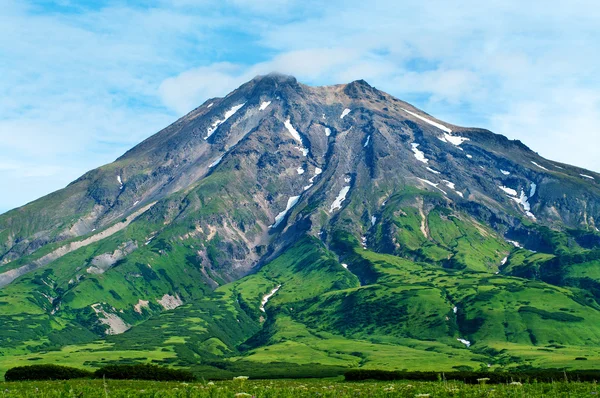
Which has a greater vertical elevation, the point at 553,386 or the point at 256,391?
the point at 256,391

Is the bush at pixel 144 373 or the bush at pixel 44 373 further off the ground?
the bush at pixel 44 373

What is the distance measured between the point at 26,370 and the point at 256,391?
80.5 m

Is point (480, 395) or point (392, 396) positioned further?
point (392, 396)

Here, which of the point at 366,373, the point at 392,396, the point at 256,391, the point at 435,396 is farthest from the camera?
the point at 366,373

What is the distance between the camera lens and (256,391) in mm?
43344

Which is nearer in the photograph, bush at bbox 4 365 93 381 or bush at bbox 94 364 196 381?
bush at bbox 4 365 93 381

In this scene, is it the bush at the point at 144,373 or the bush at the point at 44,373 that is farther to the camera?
the bush at the point at 144,373

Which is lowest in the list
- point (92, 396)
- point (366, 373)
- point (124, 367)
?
point (366, 373)

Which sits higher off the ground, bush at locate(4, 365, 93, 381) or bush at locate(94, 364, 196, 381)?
bush at locate(4, 365, 93, 381)

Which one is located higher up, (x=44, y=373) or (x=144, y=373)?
(x=44, y=373)

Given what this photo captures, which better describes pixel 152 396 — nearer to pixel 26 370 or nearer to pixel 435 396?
pixel 435 396

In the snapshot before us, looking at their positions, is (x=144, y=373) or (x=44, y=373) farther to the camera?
(x=144, y=373)

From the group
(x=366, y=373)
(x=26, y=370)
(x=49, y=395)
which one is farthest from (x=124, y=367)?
(x=49, y=395)

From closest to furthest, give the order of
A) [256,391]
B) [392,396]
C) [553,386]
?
1. [392,396]
2. [256,391]
3. [553,386]
